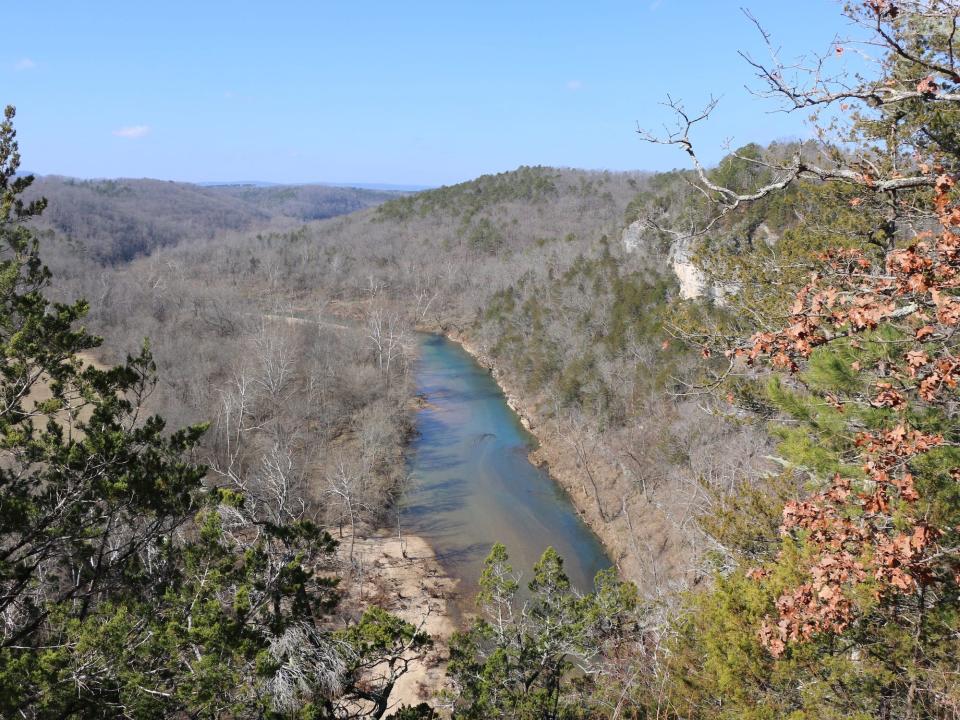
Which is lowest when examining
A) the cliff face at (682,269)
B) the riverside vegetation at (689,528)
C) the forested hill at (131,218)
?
the riverside vegetation at (689,528)

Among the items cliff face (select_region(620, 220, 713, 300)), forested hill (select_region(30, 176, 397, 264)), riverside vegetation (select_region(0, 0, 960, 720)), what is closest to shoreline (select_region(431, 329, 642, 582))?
riverside vegetation (select_region(0, 0, 960, 720))

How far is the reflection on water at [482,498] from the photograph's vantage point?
22.3 m

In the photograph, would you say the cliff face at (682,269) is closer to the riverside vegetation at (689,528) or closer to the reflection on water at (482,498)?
the riverside vegetation at (689,528)

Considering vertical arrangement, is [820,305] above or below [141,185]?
below

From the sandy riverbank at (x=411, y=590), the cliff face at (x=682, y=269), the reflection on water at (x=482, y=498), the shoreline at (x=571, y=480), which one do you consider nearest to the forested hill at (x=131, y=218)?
the reflection on water at (x=482, y=498)

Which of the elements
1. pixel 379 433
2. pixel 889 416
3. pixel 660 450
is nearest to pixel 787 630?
pixel 889 416

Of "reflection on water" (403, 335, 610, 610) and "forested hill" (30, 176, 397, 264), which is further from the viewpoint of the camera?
"forested hill" (30, 176, 397, 264)

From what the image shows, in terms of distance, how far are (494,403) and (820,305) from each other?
1415 inches

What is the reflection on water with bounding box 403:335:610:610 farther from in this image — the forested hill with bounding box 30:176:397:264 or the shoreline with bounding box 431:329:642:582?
the forested hill with bounding box 30:176:397:264

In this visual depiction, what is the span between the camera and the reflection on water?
73.1 ft

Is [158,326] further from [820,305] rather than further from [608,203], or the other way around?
[608,203]

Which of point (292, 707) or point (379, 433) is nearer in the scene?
point (292, 707)

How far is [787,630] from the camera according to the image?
3.93 meters

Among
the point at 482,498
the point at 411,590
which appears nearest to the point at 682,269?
the point at 482,498
